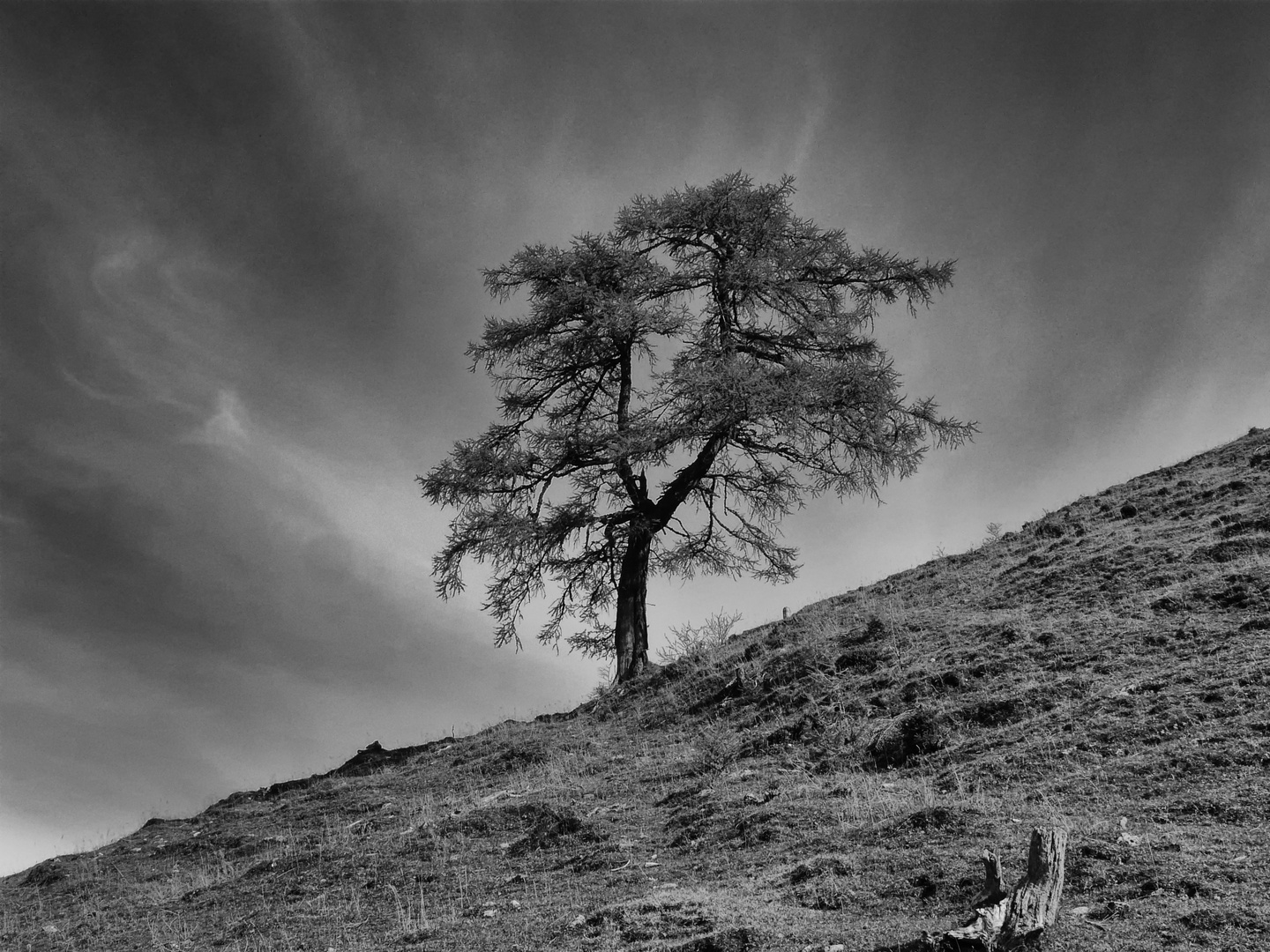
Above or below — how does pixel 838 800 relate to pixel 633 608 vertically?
below

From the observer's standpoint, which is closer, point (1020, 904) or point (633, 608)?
point (1020, 904)

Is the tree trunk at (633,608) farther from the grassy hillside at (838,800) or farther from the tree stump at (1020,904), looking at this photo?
the tree stump at (1020,904)

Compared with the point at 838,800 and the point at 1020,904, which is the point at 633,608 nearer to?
the point at 838,800

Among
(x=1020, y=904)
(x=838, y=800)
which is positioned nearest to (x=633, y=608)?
(x=838, y=800)

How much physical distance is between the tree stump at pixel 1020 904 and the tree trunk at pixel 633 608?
44.8ft

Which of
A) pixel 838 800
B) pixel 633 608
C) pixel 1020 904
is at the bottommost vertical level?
pixel 1020 904

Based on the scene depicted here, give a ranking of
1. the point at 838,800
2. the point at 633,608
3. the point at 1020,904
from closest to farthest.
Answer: the point at 1020,904 < the point at 838,800 < the point at 633,608

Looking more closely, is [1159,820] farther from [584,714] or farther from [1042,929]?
[584,714]

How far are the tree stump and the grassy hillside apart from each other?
190mm

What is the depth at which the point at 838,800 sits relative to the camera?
31.3 feet

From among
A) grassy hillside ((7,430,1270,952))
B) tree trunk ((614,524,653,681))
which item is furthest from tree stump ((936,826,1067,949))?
tree trunk ((614,524,653,681))

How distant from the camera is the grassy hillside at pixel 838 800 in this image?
6.88 m

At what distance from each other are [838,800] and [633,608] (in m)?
11.0

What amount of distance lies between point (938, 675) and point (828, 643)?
3.30m
